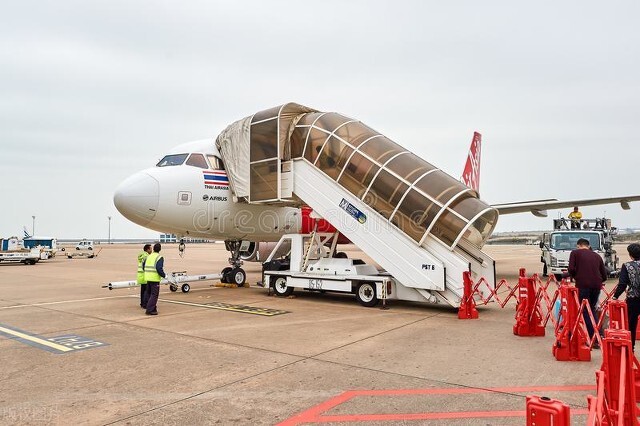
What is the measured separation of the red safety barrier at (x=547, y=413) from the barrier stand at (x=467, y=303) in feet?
23.8

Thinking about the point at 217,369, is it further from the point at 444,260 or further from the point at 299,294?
the point at 299,294

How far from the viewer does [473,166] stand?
25.5 metres

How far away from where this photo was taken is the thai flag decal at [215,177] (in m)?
14.0

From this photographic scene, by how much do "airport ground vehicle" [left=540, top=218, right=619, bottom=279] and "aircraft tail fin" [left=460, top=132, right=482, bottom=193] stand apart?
5.15 m

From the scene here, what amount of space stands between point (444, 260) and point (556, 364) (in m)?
4.27

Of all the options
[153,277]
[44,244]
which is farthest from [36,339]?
[44,244]

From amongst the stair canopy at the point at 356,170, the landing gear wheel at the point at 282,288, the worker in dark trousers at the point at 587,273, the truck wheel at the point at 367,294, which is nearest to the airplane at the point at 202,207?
the stair canopy at the point at 356,170

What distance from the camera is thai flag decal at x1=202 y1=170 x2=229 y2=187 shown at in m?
14.0

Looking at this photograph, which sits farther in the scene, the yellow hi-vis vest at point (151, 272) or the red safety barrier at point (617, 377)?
the yellow hi-vis vest at point (151, 272)

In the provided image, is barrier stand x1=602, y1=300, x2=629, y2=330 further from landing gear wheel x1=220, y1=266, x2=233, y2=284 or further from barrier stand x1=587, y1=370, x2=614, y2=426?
landing gear wheel x1=220, y1=266, x2=233, y2=284

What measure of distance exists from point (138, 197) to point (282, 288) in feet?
16.0

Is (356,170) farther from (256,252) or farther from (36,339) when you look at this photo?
A: (256,252)

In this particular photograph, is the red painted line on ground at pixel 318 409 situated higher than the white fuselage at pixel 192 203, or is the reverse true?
the white fuselage at pixel 192 203

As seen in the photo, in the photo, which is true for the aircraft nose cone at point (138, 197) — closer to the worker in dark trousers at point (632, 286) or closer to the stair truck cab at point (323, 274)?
the stair truck cab at point (323, 274)
